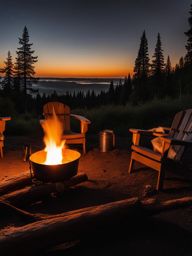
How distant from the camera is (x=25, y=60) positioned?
2506 centimetres

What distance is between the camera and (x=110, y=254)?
6.43ft

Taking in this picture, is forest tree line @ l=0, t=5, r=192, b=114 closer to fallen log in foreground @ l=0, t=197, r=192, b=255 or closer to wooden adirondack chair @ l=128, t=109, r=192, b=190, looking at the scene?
wooden adirondack chair @ l=128, t=109, r=192, b=190

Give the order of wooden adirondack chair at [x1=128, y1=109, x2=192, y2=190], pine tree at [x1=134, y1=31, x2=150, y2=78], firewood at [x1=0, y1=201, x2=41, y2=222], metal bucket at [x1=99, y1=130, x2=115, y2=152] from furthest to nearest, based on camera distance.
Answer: pine tree at [x1=134, y1=31, x2=150, y2=78]
metal bucket at [x1=99, y1=130, x2=115, y2=152]
wooden adirondack chair at [x1=128, y1=109, x2=192, y2=190]
firewood at [x1=0, y1=201, x2=41, y2=222]

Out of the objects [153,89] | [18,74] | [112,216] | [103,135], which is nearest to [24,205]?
[112,216]

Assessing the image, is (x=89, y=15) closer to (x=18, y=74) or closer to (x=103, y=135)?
(x=103, y=135)

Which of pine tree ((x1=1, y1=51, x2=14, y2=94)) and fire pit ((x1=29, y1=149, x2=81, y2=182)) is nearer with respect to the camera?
fire pit ((x1=29, y1=149, x2=81, y2=182))

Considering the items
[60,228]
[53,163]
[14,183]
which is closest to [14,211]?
[14,183]

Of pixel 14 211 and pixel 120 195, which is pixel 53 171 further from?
pixel 120 195

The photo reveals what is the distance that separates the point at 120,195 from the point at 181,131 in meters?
1.42

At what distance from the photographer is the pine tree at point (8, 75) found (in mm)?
26777

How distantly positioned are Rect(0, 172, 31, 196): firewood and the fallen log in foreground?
85cm

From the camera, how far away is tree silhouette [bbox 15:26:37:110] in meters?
24.9

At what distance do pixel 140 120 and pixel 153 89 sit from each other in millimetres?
20703

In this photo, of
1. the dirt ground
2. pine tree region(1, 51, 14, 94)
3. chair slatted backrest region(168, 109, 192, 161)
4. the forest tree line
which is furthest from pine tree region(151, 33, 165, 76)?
chair slatted backrest region(168, 109, 192, 161)
